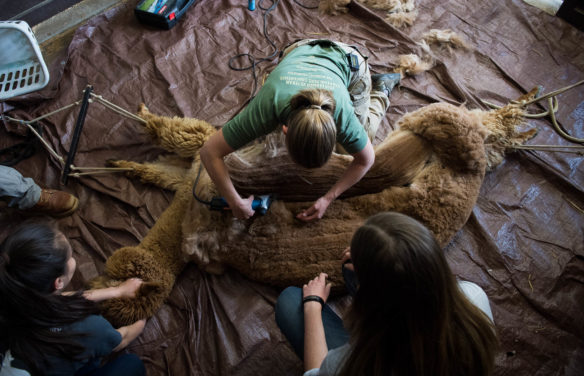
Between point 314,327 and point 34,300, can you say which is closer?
point 34,300

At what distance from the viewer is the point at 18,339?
3.45ft

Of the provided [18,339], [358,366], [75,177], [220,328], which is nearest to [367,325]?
[358,366]

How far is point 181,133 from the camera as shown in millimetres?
1736

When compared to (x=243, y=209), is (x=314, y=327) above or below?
below

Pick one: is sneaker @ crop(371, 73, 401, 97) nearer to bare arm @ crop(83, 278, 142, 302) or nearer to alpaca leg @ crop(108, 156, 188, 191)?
alpaca leg @ crop(108, 156, 188, 191)

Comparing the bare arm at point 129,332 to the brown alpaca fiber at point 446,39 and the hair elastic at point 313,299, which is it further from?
the brown alpaca fiber at point 446,39

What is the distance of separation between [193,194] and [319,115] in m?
0.74

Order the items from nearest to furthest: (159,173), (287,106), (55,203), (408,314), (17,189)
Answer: (408,314)
(287,106)
(17,189)
(55,203)
(159,173)

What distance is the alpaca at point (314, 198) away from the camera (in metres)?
1.45

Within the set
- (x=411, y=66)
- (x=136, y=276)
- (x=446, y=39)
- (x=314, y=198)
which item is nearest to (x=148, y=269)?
(x=136, y=276)

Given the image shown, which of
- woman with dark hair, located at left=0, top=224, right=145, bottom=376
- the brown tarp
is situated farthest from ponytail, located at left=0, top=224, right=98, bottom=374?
the brown tarp

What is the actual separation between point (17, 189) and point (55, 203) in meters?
0.16

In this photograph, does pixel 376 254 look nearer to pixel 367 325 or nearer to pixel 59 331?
pixel 367 325

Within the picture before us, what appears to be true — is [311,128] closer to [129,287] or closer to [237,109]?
[129,287]
